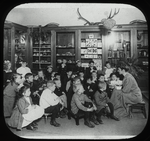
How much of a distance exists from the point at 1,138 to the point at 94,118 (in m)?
1.28

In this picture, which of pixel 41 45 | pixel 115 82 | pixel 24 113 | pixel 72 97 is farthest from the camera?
pixel 41 45

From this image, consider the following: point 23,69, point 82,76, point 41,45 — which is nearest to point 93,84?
point 82,76

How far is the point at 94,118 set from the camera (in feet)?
7.79

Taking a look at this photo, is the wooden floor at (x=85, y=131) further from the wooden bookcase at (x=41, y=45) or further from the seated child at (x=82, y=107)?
the wooden bookcase at (x=41, y=45)

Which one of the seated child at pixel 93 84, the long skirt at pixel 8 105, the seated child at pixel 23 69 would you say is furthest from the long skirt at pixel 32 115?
the seated child at pixel 93 84

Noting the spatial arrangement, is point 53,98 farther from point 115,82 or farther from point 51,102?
point 115,82

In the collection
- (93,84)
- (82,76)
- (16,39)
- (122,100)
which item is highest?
(16,39)

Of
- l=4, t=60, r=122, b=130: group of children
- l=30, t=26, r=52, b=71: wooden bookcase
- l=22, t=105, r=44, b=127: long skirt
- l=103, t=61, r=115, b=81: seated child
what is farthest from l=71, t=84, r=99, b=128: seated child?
l=30, t=26, r=52, b=71: wooden bookcase

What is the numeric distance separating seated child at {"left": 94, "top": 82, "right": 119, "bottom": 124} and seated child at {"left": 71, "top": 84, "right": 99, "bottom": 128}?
0.31 ft

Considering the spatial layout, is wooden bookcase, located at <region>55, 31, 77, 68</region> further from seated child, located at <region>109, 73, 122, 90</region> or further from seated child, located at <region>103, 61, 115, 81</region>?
seated child, located at <region>109, 73, 122, 90</region>

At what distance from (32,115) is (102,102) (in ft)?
3.53

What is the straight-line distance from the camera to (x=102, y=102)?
8.10 feet

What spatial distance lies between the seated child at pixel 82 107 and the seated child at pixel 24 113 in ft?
1.84

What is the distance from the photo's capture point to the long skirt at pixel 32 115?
→ 2.19 metres
